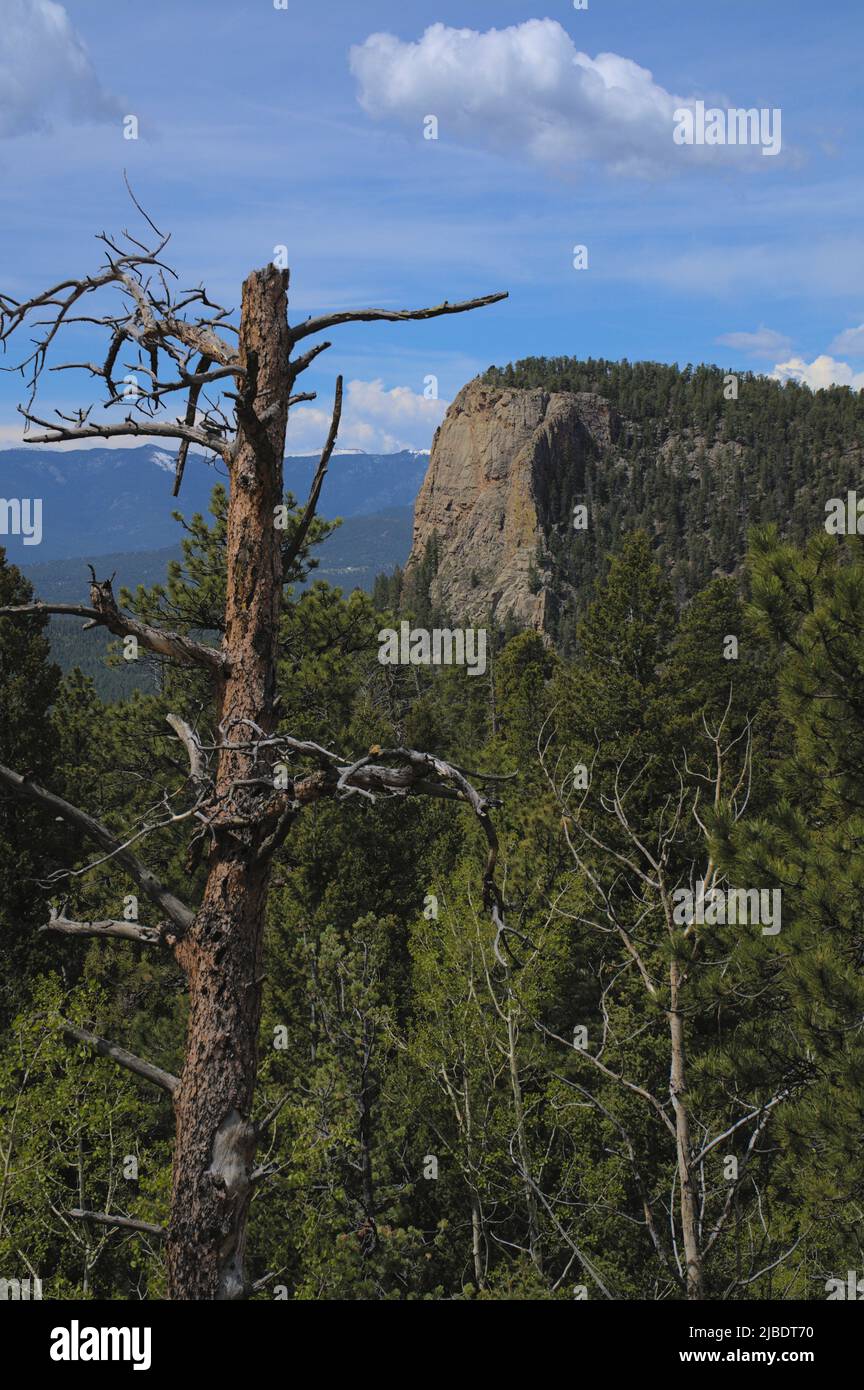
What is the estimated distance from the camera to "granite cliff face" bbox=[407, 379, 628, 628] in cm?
15262

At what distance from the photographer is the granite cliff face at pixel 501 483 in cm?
15262

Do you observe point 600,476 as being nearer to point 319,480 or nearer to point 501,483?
point 501,483

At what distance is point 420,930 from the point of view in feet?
54.1

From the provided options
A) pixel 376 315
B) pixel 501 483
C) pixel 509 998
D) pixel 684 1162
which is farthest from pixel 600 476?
pixel 376 315

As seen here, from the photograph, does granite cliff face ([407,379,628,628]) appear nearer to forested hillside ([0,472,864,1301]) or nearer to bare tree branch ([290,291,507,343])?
forested hillside ([0,472,864,1301])

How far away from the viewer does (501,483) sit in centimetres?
16288

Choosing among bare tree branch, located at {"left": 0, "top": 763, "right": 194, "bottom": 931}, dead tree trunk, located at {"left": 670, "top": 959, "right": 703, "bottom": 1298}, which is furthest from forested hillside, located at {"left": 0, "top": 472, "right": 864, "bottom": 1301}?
bare tree branch, located at {"left": 0, "top": 763, "right": 194, "bottom": 931}

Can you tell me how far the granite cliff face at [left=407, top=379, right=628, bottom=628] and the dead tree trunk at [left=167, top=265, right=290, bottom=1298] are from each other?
139m

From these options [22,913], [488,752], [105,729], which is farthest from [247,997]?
[488,752]

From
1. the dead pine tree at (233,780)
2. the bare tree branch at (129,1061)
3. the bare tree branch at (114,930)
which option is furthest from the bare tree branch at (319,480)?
the bare tree branch at (129,1061)

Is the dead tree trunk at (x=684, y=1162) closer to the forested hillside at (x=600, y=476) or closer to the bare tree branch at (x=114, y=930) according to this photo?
the bare tree branch at (x=114, y=930)

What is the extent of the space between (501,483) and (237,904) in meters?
163

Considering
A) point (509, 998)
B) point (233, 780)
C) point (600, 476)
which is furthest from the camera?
point (600, 476)

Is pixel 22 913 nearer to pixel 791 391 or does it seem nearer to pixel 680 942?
pixel 680 942
